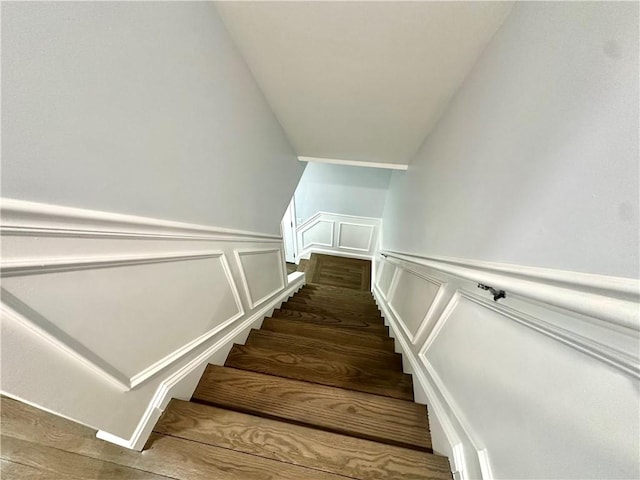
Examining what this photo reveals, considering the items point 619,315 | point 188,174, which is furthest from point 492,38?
point 188,174

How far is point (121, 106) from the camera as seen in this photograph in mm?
622

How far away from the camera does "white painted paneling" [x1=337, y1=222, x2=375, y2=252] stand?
14.4ft

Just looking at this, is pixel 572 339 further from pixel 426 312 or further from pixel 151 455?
pixel 151 455

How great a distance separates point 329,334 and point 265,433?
3.25ft

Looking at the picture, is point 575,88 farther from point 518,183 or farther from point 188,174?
point 188,174

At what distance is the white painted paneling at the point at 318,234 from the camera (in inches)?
176

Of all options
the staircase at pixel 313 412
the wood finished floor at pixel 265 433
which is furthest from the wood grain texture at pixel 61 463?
the staircase at pixel 313 412

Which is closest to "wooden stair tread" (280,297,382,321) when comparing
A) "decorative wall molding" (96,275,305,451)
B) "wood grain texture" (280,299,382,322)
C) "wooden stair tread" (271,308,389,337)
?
"wood grain texture" (280,299,382,322)

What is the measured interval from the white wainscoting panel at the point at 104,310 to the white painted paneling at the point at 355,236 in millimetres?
3371

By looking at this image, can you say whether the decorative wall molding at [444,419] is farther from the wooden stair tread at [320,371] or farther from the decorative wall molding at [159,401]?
the decorative wall molding at [159,401]

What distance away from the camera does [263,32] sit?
1.06 metres

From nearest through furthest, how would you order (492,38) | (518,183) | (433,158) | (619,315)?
(619,315), (518,183), (492,38), (433,158)

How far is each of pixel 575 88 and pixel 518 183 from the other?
0.80ft

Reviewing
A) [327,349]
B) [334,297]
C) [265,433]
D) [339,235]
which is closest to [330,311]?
[334,297]
